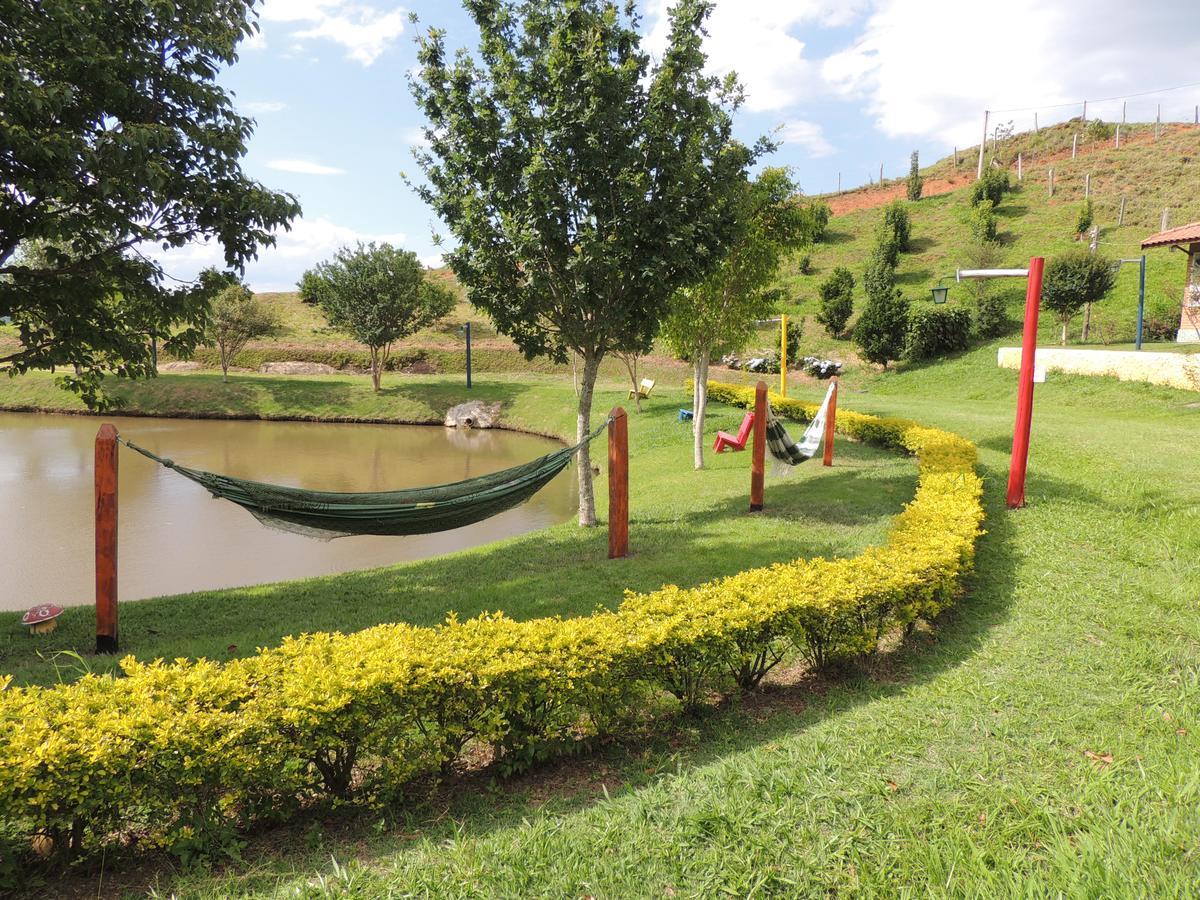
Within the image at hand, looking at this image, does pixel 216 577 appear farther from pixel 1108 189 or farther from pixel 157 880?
pixel 1108 189

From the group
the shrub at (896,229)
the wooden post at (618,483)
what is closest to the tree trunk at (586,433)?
the wooden post at (618,483)

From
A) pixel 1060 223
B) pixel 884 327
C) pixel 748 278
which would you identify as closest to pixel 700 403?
pixel 748 278

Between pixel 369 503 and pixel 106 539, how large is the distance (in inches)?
67.4

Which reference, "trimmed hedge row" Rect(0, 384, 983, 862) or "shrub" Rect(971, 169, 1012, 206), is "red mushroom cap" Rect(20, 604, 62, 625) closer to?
"trimmed hedge row" Rect(0, 384, 983, 862)

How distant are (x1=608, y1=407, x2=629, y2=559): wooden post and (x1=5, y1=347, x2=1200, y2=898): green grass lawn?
2.02 feet

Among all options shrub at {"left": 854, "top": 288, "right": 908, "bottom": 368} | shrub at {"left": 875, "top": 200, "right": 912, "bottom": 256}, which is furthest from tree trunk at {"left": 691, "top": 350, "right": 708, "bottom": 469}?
shrub at {"left": 875, "top": 200, "right": 912, "bottom": 256}

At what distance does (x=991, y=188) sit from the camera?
121 feet

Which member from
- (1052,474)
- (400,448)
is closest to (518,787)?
(1052,474)

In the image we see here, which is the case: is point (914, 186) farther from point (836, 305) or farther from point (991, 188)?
point (836, 305)

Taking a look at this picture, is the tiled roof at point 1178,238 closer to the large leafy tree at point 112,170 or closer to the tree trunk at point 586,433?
the tree trunk at point 586,433

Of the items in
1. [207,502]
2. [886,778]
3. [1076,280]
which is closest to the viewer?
[886,778]

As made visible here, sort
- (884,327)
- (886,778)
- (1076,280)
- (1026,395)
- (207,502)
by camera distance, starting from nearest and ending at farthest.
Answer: (886,778), (1026,395), (207,502), (1076,280), (884,327)

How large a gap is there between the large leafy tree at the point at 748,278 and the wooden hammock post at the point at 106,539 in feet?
24.1

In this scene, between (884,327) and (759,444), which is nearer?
(759,444)
